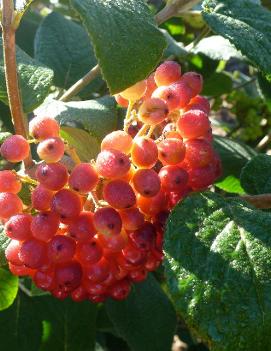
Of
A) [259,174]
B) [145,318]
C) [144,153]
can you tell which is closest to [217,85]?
[145,318]

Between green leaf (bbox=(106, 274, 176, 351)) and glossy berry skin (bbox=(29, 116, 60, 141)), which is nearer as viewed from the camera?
glossy berry skin (bbox=(29, 116, 60, 141))

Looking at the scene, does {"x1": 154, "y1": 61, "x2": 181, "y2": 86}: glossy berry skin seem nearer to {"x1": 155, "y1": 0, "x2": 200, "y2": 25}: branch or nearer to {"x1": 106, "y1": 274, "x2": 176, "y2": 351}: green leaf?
{"x1": 155, "y1": 0, "x2": 200, "y2": 25}: branch

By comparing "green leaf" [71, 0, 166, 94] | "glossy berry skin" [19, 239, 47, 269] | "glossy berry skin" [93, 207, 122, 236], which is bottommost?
"glossy berry skin" [19, 239, 47, 269]

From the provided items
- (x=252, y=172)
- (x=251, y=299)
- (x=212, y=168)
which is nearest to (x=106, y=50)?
(x=212, y=168)

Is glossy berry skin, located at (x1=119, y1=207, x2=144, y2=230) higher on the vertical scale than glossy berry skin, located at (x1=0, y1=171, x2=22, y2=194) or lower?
higher

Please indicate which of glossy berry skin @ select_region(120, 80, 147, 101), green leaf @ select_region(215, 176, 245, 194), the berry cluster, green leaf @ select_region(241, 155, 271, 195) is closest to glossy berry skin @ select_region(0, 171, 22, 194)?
the berry cluster
